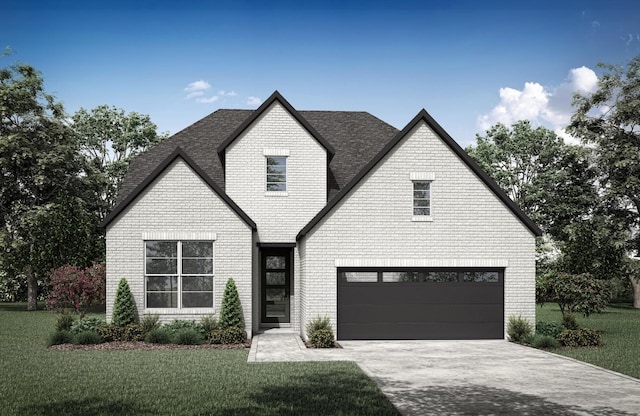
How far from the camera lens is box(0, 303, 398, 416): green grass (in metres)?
10.8

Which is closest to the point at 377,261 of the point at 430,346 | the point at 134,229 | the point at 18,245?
the point at 430,346

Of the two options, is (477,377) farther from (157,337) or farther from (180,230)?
Result: (180,230)

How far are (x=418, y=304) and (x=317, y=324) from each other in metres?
3.53

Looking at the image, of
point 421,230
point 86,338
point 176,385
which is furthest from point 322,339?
point 86,338

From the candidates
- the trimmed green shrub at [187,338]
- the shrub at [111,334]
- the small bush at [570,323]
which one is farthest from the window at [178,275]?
the small bush at [570,323]

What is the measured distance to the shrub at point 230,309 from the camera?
20578 mm

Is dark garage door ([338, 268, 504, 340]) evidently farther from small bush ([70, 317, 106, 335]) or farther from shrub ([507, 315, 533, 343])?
small bush ([70, 317, 106, 335])

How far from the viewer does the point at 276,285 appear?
24.3 metres

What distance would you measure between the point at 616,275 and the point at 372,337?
91.4 ft

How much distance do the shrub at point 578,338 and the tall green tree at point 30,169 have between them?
25.8m

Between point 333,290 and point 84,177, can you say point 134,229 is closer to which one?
point 333,290

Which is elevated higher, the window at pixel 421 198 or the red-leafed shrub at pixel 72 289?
the window at pixel 421 198

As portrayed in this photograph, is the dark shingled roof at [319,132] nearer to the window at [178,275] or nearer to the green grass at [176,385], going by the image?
the window at [178,275]

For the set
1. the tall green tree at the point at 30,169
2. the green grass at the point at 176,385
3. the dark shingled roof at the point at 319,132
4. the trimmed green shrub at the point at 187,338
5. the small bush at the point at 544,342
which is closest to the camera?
the green grass at the point at 176,385
